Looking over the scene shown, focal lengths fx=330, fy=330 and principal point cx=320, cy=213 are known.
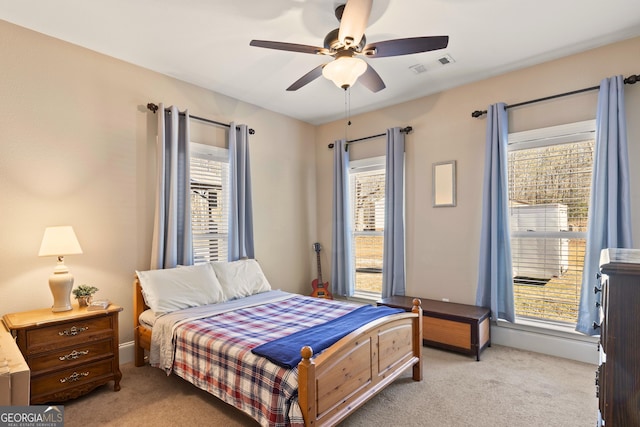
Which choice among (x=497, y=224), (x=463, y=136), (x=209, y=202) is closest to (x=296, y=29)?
(x=209, y=202)

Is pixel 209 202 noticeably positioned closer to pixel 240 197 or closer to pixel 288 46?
pixel 240 197

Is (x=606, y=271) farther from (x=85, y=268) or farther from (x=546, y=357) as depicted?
(x=85, y=268)

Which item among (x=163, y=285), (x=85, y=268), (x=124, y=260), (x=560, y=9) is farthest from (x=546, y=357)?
(x=85, y=268)

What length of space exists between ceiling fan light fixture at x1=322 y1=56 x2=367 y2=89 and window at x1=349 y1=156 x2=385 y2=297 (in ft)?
7.46

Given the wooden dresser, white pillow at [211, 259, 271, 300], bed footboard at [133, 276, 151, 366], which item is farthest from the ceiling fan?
bed footboard at [133, 276, 151, 366]

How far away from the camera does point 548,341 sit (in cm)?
325

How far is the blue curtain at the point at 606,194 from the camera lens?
2.79 metres

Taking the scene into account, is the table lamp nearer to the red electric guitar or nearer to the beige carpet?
the beige carpet

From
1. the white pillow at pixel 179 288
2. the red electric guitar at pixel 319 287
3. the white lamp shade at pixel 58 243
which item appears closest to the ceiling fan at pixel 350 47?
the white lamp shade at pixel 58 243

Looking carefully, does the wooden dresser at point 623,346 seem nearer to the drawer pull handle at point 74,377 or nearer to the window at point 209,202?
the drawer pull handle at point 74,377

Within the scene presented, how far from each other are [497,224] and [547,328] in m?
1.11

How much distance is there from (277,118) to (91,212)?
8.68 feet

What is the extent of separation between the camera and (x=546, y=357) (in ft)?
10.5

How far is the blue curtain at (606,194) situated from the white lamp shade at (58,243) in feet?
14.1
